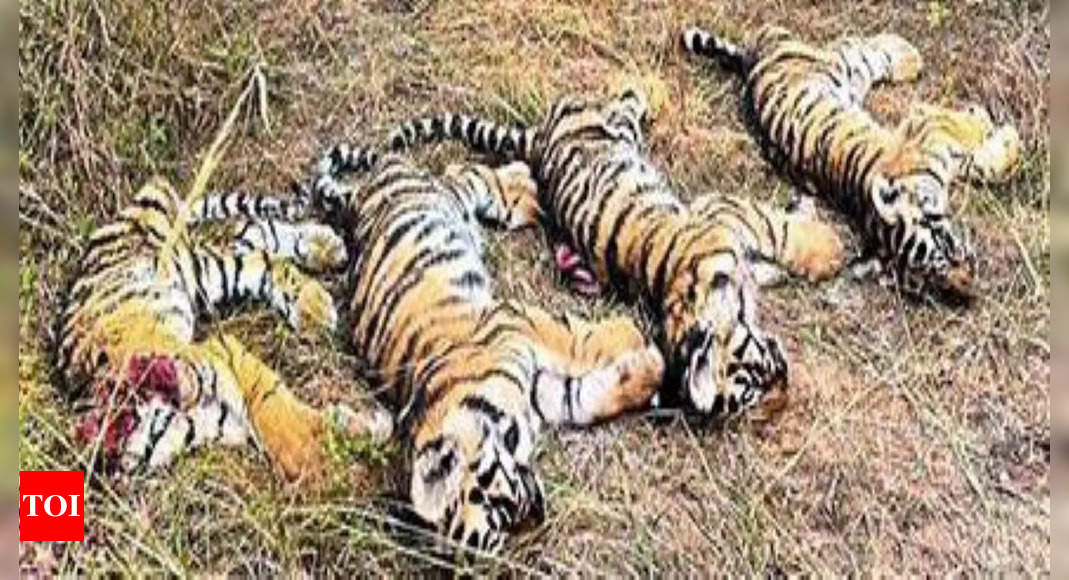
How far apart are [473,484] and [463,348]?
16.0 inches

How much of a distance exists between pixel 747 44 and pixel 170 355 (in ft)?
5.30

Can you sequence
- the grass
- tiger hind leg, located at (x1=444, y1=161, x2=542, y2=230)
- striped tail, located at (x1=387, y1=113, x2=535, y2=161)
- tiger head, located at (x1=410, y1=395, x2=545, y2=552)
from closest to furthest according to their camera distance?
tiger head, located at (x1=410, y1=395, x2=545, y2=552)
the grass
tiger hind leg, located at (x1=444, y1=161, x2=542, y2=230)
striped tail, located at (x1=387, y1=113, x2=535, y2=161)

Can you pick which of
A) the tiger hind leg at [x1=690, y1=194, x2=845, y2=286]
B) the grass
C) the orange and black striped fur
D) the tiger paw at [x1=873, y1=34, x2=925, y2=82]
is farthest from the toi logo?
the tiger paw at [x1=873, y1=34, x2=925, y2=82]

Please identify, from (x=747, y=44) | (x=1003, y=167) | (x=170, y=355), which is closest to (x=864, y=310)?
(x=1003, y=167)

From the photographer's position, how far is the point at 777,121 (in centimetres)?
399

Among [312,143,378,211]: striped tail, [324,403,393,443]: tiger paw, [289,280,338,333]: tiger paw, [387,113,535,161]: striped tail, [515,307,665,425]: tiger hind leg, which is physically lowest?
[324,403,393,443]: tiger paw

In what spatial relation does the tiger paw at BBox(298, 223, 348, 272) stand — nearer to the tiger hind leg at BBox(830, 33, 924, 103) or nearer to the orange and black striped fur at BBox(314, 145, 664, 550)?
the orange and black striped fur at BBox(314, 145, 664, 550)

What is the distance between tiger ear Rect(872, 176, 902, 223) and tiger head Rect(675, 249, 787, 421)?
459 mm

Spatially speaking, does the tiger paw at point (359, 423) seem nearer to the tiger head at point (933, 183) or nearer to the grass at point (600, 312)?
the grass at point (600, 312)

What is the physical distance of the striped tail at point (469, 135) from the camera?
394 cm

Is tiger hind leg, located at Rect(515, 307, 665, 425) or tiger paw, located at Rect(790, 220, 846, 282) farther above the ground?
tiger paw, located at Rect(790, 220, 846, 282)

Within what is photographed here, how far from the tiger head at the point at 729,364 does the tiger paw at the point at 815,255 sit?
38 cm

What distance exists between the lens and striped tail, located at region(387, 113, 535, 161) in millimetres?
3941

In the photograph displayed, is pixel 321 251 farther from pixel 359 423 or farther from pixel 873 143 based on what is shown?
pixel 873 143
